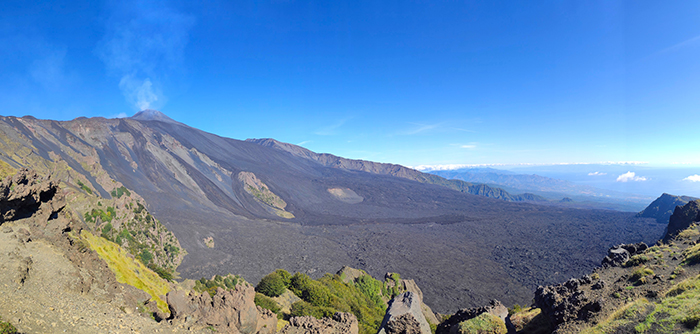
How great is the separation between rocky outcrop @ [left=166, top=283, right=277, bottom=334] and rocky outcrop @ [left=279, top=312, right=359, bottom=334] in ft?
3.51

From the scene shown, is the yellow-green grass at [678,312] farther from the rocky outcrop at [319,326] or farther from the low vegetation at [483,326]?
the rocky outcrop at [319,326]

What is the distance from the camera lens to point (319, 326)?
9203mm

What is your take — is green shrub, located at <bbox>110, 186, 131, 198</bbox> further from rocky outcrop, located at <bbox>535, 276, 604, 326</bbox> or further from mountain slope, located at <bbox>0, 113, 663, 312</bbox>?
rocky outcrop, located at <bbox>535, 276, 604, 326</bbox>

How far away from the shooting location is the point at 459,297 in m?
31.2

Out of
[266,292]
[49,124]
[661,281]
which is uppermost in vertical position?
[49,124]

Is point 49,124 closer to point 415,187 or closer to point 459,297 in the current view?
point 459,297

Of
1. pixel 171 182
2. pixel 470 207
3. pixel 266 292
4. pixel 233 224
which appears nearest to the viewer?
pixel 266 292

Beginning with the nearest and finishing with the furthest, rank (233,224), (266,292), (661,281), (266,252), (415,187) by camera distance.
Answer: (661,281), (266,292), (266,252), (233,224), (415,187)

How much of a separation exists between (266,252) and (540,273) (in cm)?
4328

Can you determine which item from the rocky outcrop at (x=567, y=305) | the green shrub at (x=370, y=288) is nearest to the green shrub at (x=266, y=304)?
the green shrub at (x=370, y=288)

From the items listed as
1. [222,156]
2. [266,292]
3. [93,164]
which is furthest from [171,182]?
[266,292]

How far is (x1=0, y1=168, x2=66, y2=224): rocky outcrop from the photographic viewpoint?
27.7ft

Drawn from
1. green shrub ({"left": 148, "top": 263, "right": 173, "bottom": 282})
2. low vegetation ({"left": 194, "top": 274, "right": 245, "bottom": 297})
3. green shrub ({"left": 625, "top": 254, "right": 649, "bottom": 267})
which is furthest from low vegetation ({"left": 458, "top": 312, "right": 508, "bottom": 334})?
green shrub ({"left": 148, "top": 263, "right": 173, "bottom": 282})

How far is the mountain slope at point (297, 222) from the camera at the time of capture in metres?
34.5
